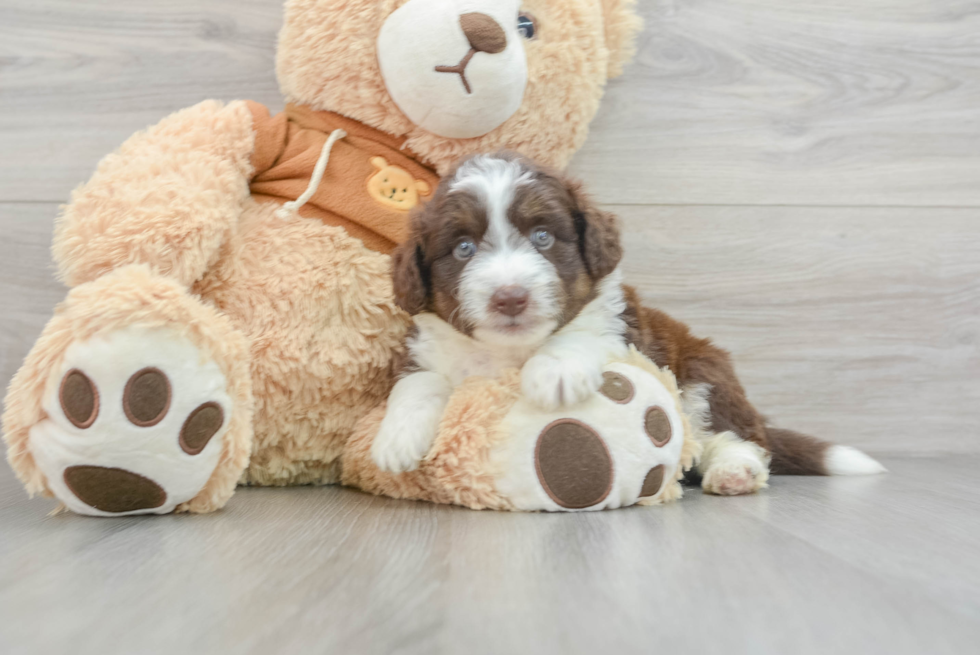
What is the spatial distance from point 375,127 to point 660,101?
1027 mm

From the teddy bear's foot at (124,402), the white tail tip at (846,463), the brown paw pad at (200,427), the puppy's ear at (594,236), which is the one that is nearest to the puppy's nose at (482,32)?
the puppy's ear at (594,236)

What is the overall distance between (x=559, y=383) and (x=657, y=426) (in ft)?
0.77

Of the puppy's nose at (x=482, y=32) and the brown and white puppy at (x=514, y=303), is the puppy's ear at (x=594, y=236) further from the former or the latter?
the puppy's nose at (x=482, y=32)

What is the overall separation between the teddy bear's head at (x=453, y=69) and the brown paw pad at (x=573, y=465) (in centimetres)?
81

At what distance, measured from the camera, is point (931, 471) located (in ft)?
7.15

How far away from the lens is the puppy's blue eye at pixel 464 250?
1.61 metres

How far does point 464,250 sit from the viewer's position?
5.30ft

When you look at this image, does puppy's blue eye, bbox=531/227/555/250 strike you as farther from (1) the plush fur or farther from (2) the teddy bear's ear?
(2) the teddy bear's ear

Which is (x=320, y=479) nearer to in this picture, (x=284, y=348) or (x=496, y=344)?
(x=284, y=348)

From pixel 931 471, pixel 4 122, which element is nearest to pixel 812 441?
pixel 931 471

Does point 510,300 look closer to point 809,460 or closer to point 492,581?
point 492,581

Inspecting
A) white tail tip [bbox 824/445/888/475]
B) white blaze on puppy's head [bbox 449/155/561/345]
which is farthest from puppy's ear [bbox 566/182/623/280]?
white tail tip [bbox 824/445/888/475]

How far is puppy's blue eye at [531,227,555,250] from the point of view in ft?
5.29

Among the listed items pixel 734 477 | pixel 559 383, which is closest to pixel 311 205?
pixel 559 383
